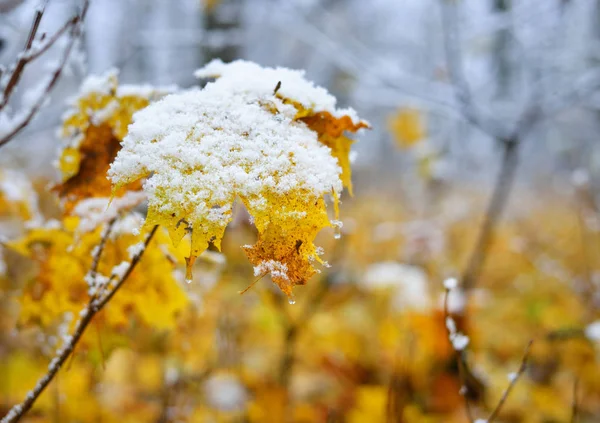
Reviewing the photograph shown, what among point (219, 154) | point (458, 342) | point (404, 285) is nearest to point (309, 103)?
point (219, 154)

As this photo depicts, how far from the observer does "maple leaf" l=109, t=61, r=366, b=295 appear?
611 mm

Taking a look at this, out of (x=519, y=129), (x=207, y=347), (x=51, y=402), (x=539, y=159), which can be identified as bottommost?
(x=51, y=402)

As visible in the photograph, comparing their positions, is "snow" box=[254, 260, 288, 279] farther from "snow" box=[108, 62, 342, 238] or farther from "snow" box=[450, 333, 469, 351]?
"snow" box=[450, 333, 469, 351]

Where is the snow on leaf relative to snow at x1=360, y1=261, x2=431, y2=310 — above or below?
below

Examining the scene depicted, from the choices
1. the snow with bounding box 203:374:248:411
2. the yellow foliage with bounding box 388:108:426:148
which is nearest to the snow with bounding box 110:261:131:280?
the snow with bounding box 203:374:248:411

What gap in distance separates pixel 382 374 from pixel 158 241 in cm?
223

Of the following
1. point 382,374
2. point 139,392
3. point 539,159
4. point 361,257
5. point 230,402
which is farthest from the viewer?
point 539,159

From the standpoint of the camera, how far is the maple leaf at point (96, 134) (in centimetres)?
92

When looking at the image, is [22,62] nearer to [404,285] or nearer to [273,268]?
[273,268]

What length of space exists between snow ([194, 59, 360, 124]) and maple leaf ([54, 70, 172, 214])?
0.19 m

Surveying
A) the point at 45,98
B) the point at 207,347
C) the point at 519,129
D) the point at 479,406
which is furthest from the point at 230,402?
the point at 519,129

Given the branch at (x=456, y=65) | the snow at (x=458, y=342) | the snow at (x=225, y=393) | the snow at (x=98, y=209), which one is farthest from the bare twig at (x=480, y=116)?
the snow at (x=98, y=209)

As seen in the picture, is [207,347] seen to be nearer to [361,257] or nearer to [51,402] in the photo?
[51,402]

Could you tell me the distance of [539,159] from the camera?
2102 cm
